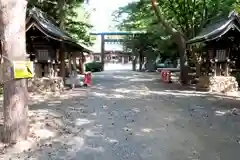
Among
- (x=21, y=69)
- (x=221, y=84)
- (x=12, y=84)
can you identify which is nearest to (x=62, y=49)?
(x=221, y=84)

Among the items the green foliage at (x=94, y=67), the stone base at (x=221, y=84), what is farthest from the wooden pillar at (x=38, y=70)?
the green foliage at (x=94, y=67)

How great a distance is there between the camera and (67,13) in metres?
25.2

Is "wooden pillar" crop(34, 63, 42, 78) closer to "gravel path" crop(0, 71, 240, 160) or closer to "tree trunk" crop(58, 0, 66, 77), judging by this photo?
"tree trunk" crop(58, 0, 66, 77)

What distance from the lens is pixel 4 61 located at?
753cm

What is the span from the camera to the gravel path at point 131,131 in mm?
6672

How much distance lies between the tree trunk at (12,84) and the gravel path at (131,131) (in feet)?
1.22

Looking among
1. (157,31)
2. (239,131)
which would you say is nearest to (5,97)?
(239,131)

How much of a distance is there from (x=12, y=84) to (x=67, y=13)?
18532mm

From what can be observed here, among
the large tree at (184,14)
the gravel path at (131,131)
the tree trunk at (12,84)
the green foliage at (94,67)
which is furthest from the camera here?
the green foliage at (94,67)

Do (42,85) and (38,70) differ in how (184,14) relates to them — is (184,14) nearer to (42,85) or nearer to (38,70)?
(38,70)

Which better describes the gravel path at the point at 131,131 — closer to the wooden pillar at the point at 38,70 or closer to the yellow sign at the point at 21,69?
the yellow sign at the point at 21,69

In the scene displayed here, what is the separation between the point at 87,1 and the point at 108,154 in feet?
69.8

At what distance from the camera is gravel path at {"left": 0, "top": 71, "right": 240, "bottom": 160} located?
667 centimetres

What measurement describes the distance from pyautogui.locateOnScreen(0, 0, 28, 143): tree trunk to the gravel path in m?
0.37
